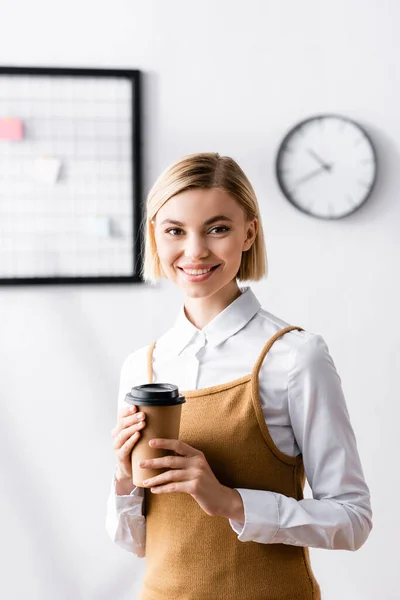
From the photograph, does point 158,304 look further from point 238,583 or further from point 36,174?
point 238,583

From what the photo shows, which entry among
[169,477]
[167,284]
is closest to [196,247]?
[169,477]

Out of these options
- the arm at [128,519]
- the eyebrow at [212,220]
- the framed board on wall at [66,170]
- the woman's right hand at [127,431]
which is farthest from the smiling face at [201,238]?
the framed board on wall at [66,170]

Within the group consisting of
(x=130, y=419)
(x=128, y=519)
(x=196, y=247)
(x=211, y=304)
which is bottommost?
(x=128, y=519)

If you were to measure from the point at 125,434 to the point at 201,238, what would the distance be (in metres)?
0.32

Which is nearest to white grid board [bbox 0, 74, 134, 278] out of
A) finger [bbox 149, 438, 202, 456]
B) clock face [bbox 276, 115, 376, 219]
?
clock face [bbox 276, 115, 376, 219]

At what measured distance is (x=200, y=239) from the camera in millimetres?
1095

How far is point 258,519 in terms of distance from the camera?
1.00 m

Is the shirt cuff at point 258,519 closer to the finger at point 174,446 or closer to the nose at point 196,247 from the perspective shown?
the finger at point 174,446

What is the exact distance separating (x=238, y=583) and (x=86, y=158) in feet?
4.84

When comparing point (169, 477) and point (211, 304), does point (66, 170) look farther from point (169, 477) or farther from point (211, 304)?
point (169, 477)

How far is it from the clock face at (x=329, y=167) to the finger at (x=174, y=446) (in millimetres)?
1390

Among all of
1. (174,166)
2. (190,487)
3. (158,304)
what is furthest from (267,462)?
(158,304)

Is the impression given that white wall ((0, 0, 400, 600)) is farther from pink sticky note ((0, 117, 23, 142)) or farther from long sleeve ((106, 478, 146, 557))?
long sleeve ((106, 478, 146, 557))

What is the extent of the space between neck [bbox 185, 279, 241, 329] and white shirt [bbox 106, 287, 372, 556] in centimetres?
2
